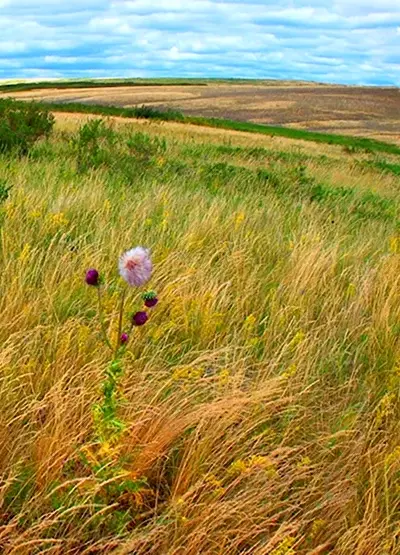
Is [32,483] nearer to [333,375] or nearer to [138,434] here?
[138,434]

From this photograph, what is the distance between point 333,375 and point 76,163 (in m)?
5.78

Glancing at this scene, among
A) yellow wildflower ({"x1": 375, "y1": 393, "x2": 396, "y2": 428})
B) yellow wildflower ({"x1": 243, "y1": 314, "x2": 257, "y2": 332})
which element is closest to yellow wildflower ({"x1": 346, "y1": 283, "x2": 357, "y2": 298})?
yellow wildflower ({"x1": 243, "y1": 314, "x2": 257, "y2": 332})

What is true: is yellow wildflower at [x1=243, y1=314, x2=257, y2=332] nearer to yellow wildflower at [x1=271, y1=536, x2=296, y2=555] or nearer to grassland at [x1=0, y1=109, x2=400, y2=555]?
grassland at [x1=0, y1=109, x2=400, y2=555]

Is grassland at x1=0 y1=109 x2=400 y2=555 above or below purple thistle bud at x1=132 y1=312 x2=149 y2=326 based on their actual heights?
below

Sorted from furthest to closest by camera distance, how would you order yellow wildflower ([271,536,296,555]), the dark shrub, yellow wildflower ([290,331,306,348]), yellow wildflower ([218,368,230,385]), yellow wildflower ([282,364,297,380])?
the dark shrub < yellow wildflower ([290,331,306,348]) < yellow wildflower ([282,364,297,380]) < yellow wildflower ([218,368,230,385]) < yellow wildflower ([271,536,296,555])

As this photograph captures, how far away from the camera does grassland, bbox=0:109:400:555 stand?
5.79 feet

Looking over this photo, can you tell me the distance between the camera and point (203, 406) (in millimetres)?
2102

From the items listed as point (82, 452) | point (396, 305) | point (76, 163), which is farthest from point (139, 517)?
point (76, 163)

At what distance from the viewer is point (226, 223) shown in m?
4.80

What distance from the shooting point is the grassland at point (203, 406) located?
1765 millimetres

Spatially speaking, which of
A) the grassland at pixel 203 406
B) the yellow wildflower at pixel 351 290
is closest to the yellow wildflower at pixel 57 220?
the grassland at pixel 203 406

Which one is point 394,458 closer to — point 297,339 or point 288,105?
point 297,339

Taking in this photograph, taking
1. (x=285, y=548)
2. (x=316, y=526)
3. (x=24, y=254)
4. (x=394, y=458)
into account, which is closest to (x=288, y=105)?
(x=24, y=254)

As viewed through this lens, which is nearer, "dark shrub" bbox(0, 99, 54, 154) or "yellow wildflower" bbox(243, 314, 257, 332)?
"yellow wildflower" bbox(243, 314, 257, 332)
